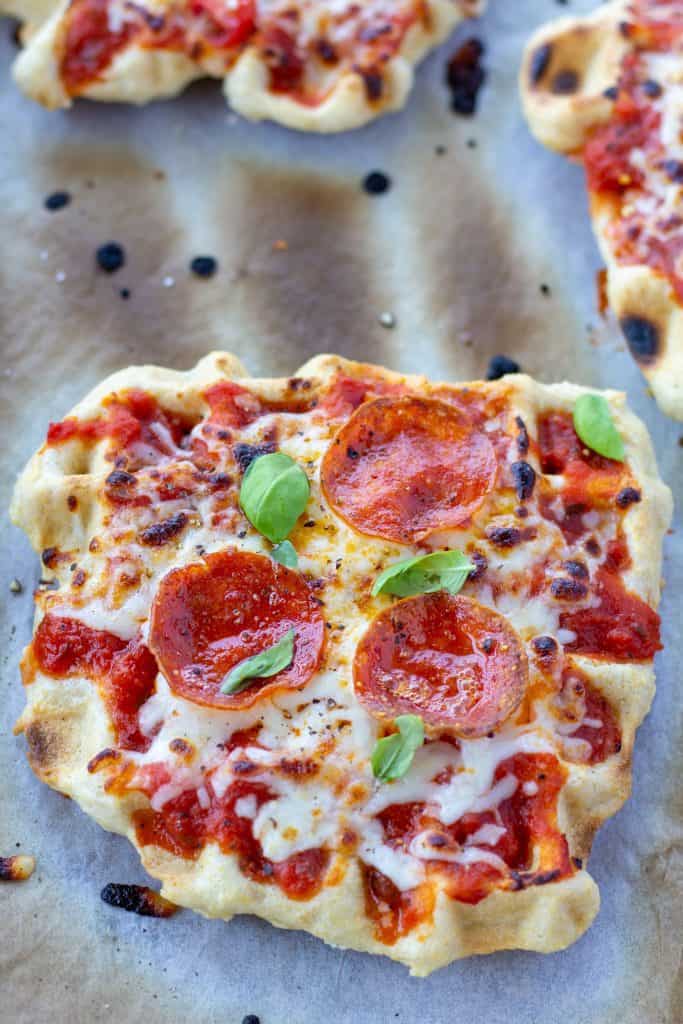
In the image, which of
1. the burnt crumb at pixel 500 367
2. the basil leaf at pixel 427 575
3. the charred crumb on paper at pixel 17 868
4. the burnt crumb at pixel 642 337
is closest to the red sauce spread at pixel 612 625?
the basil leaf at pixel 427 575

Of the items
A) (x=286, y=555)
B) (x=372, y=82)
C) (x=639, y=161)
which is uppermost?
(x=372, y=82)

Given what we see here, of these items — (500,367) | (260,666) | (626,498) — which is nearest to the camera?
(260,666)

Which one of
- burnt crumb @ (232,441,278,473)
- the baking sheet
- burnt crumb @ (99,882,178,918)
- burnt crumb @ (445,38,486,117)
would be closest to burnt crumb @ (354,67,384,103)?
the baking sheet

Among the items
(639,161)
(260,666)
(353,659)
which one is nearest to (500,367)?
(639,161)

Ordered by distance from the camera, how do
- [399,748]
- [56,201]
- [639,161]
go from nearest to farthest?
[399,748] < [639,161] < [56,201]

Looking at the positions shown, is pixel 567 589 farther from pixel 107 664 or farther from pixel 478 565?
pixel 107 664

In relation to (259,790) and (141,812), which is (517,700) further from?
(141,812)

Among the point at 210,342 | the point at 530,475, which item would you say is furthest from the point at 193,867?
the point at 210,342

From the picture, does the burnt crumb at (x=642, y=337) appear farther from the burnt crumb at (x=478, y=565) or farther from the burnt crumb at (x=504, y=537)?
the burnt crumb at (x=478, y=565)
